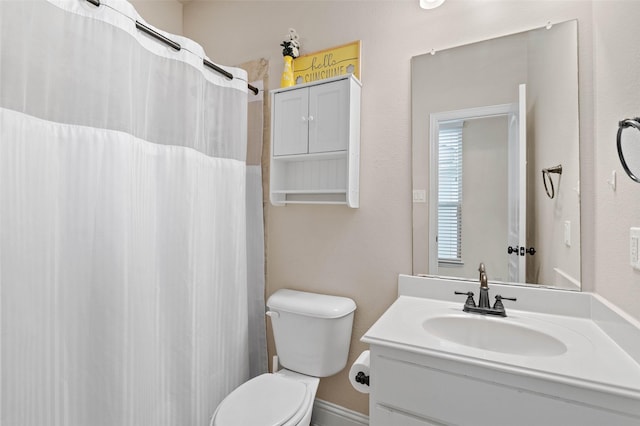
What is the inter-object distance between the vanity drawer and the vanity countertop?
0.20 ft

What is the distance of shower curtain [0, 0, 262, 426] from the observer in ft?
3.00

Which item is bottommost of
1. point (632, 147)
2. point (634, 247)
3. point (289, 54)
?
point (634, 247)

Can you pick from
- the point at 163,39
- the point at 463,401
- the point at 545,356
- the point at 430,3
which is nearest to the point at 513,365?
the point at 463,401

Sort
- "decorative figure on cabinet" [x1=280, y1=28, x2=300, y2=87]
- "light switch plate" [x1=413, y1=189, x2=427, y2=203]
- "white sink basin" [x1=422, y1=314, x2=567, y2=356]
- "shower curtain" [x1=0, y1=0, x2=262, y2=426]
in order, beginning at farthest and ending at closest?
"decorative figure on cabinet" [x1=280, y1=28, x2=300, y2=87]
"light switch plate" [x1=413, y1=189, x2=427, y2=203]
"white sink basin" [x1=422, y1=314, x2=567, y2=356]
"shower curtain" [x1=0, y1=0, x2=262, y2=426]

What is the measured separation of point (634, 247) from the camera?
0.87 m

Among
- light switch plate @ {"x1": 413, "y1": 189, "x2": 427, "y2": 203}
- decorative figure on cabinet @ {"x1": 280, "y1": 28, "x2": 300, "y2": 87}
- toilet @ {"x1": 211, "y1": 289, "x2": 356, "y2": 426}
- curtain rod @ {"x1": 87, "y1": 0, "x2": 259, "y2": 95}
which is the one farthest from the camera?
decorative figure on cabinet @ {"x1": 280, "y1": 28, "x2": 300, "y2": 87}

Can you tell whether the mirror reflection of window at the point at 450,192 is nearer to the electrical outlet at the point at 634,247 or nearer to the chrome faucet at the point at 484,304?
the chrome faucet at the point at 484,304

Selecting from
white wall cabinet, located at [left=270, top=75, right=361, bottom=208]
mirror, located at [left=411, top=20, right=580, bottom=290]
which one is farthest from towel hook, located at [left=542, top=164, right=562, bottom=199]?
white wall cabinet, located at [left=270, top=75, right=361, bottom=208]

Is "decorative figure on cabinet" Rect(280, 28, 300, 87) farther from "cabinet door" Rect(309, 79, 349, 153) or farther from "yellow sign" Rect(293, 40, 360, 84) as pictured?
"cabinet door" Rect(309, 79, 349, 153)

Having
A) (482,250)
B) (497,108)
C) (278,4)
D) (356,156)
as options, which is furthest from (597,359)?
(278,4)

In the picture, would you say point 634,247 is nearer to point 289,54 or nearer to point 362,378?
point 362,378

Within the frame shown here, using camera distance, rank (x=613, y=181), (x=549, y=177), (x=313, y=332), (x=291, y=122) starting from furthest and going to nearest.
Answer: (x=291, y=122), (x=313, y=332), (x=549, y=177), (x=613, y=181)

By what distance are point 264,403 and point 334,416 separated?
568 mm

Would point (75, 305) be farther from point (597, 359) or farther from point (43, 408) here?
point (597, 359)
